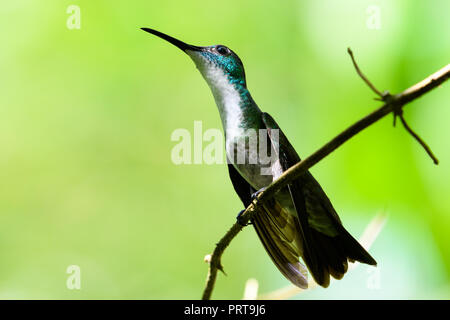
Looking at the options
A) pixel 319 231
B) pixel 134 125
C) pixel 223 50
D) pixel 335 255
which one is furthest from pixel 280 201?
pixel 134 125

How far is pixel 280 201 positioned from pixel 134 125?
4.19 metres

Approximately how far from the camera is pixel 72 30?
7.82 metres

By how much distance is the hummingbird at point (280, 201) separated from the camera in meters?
4.16

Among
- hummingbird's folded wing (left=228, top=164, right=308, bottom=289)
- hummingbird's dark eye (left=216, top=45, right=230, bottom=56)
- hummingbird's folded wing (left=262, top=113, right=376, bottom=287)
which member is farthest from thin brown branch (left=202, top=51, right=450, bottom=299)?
hummingbird's dark eye (left=216, top=45, right=230, bottom=56)

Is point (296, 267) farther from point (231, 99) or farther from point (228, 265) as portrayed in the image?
point (228, 265)

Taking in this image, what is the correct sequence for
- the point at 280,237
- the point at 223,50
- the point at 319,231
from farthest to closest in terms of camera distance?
1. the point at 223,50
2. the point at 280,237
3. the point at 319,231

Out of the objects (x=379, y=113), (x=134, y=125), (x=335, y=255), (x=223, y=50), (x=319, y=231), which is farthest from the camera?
(x=134, y=125)

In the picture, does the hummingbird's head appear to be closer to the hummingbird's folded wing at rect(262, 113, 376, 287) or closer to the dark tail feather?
the hummingbird's folded wing at rect(262, 113, 376, 287)

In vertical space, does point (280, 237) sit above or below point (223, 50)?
below

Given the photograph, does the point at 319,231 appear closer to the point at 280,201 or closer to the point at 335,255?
the point at 335,255

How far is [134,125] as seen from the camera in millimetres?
8094

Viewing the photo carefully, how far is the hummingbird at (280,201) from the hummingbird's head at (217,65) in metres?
0.01

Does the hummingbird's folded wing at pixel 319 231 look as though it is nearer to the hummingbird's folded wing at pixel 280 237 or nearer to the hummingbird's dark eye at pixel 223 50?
the hummingbird's folded wing at pixel 280 237
